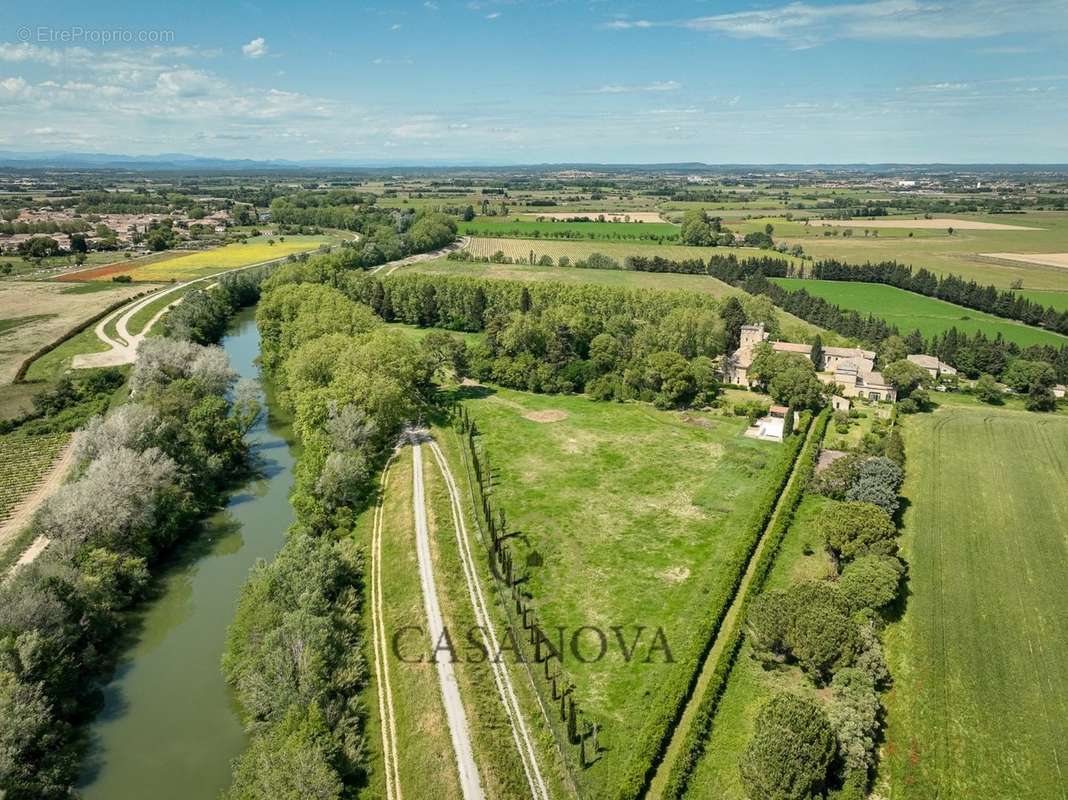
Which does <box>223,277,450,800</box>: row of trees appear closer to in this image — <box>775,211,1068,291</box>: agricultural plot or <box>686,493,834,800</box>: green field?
<box>686,493,834,800</box>: green field

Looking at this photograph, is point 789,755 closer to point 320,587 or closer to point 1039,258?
point 320,587

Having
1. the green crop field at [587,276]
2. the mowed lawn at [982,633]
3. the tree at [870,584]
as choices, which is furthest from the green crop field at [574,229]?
the tree at [870,584]

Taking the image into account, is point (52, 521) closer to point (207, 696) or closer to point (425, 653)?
point (207, 696)

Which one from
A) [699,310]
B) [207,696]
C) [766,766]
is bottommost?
[207,696]

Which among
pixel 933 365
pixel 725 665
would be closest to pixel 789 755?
pixel 725 665

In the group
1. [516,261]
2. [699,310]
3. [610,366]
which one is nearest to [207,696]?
[610,366]

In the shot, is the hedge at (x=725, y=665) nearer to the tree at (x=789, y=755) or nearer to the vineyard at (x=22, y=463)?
the tree at (x=789, y=755)

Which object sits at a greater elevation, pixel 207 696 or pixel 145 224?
pixel 145 224
